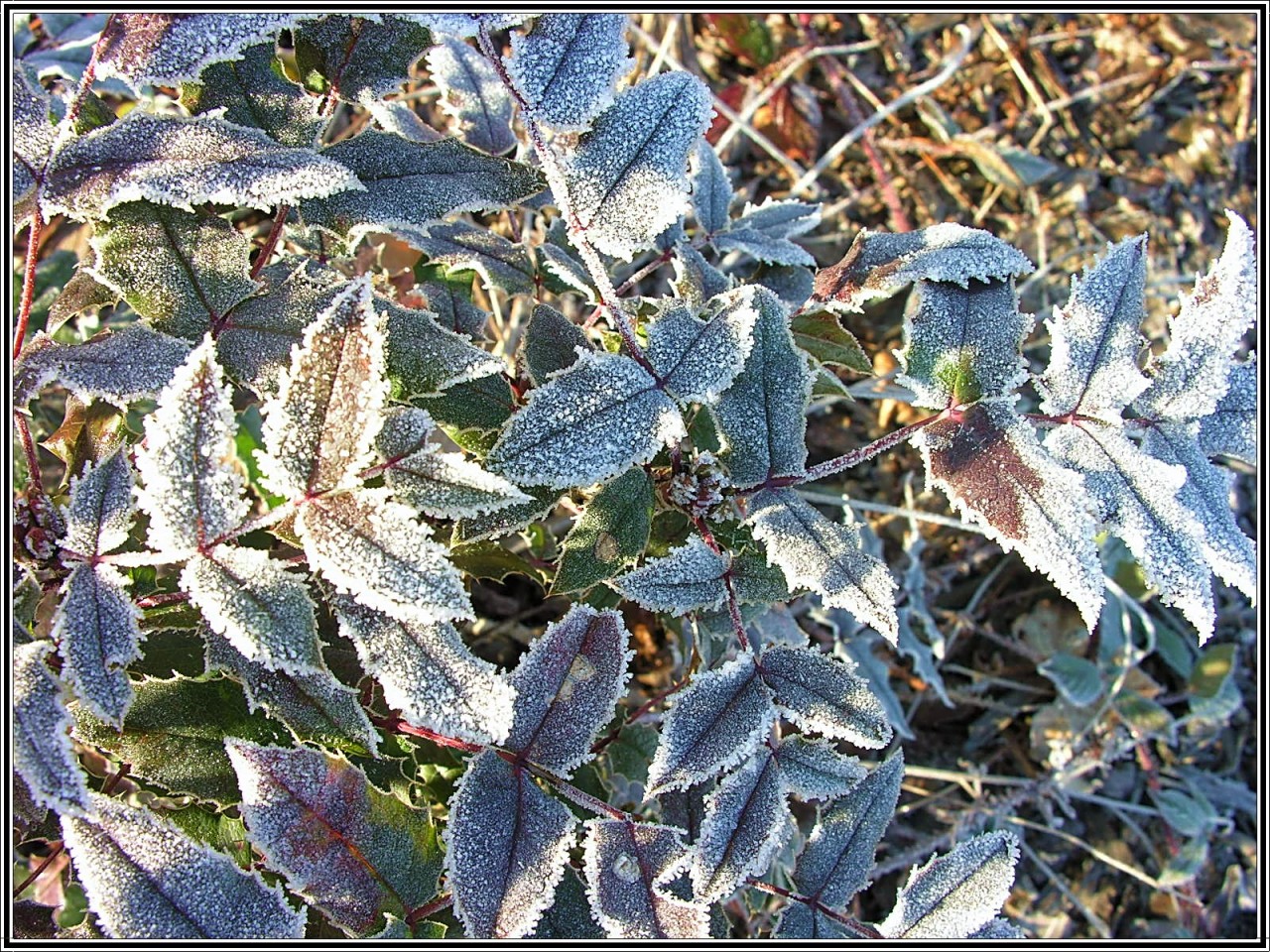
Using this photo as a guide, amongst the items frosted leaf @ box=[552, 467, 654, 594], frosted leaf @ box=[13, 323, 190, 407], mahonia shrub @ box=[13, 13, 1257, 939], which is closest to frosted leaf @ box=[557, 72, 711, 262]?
mahonia shrub @ box=[13, 13, 1257, 939]

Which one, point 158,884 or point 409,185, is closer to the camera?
point 158,884

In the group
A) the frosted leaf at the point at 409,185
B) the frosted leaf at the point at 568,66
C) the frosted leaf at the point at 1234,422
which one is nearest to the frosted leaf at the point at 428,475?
the frosted leaf at the point at 409,185

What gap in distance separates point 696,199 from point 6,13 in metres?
1.03

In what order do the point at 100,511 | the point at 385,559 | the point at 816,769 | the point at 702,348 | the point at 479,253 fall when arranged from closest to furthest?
the point at 385,559, the point at 100,511, the point at 702,348, the point at 816,769, the point at 479,253

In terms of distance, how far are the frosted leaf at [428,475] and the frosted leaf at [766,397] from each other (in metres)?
0.38

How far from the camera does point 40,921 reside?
141 centimetres

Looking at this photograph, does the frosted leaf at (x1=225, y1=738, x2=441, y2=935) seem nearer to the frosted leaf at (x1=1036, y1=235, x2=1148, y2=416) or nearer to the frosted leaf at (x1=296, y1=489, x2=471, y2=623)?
the frosted leaf at (x1=296, y1=489, x2=471, y2=623)

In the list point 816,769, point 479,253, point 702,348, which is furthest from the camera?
point 479,253

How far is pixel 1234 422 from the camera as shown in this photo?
56.6 inches

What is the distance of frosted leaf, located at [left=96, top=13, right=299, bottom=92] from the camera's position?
1235mm

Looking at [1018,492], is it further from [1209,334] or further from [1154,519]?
[1209,334]

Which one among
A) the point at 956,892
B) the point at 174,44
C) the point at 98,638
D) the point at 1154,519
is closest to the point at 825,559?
the point at 1154,519

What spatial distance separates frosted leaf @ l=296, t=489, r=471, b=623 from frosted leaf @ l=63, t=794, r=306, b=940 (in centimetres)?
41

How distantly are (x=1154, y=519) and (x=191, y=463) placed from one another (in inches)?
46.5
